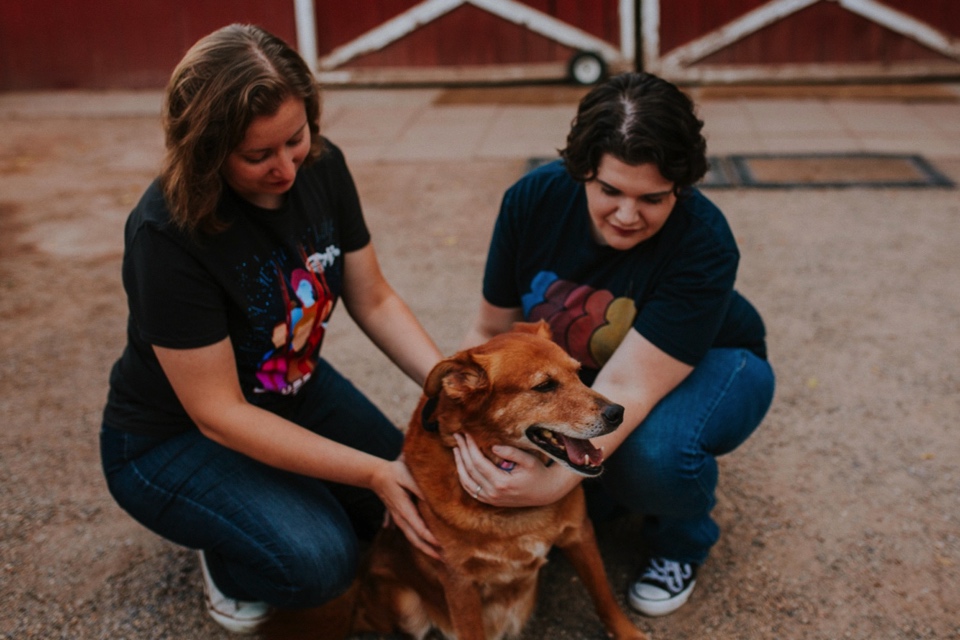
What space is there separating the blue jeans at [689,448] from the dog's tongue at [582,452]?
0.29m

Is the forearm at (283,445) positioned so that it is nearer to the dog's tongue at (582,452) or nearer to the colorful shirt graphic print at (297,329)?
the colorful shirt graphic print at (297,329)

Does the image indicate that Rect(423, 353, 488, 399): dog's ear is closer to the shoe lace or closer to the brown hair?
the brown hair

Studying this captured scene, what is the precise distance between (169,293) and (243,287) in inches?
7.9

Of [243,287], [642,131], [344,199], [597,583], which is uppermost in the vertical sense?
[642,131]

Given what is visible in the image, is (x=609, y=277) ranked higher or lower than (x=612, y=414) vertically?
higher

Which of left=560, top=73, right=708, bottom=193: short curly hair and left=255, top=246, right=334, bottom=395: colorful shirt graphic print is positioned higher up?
left=560, top=73, right=708, bottom=193: short curly hair

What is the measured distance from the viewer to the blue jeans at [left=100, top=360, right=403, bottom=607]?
2566mm

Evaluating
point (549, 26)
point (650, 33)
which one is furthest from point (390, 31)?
point (650, 33)

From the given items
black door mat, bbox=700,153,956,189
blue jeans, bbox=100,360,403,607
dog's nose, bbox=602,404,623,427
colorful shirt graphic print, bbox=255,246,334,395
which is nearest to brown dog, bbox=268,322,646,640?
dog's nose, bbox=602,404,623,427

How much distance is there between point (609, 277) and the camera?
108 inches

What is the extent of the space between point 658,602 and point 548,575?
0.37 metres

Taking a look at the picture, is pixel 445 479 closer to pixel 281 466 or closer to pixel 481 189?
pixel 281 466

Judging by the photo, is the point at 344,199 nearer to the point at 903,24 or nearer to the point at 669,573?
the point at 669,573

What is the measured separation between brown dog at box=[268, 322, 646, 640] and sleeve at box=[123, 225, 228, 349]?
615mm
